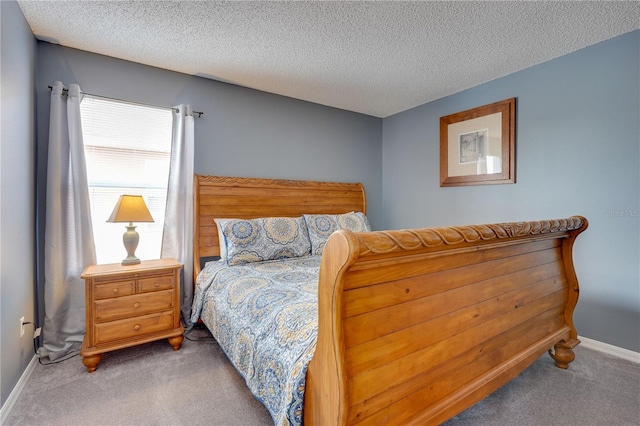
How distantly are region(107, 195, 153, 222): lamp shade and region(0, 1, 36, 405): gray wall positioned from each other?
515mm

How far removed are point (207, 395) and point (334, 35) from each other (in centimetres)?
258

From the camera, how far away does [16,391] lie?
174 centimetres

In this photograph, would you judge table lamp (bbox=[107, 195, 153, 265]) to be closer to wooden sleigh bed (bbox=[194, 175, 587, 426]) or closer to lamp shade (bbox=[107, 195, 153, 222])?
lamp shade (bbox=[107, 195, 153, 222])

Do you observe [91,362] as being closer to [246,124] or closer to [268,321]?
[268,321]

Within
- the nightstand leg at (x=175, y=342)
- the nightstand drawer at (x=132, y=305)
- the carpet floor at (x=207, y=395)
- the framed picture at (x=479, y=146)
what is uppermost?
the framed picture at (x=479, y=146)

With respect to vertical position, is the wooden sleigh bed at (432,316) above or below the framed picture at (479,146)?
below

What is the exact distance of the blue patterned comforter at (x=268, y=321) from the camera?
1.21 meters

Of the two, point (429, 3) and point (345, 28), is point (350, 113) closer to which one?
point (345, 28)

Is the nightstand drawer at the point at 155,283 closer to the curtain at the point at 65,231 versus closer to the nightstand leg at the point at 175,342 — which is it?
the nightstand leg at the point at 175,342

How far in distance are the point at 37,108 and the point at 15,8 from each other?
0.71 metres

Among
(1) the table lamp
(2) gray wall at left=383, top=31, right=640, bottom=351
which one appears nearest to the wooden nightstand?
(1) the table lamp

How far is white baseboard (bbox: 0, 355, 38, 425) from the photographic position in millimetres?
1563

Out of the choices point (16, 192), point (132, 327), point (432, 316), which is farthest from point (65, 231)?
point (432, 316)

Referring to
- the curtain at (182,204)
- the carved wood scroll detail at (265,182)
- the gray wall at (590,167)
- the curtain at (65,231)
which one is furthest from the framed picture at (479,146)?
the curtain at (65,231)
